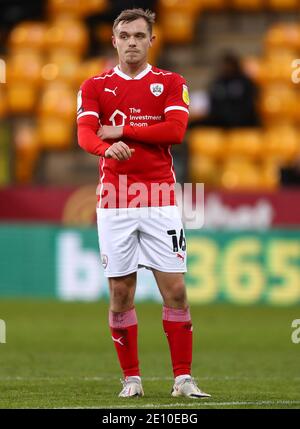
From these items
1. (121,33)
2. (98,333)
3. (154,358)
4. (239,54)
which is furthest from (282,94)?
(121,33)

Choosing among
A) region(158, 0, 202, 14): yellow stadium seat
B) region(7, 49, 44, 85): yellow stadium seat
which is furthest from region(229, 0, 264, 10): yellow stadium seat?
region(7, 49, 44, 85): yellow stadium seat

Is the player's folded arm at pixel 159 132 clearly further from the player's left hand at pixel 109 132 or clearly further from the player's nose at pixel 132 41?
the player's nose at pixel 132 41

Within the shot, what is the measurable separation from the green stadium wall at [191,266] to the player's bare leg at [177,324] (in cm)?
738

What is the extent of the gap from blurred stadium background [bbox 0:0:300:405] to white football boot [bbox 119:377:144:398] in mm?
5410

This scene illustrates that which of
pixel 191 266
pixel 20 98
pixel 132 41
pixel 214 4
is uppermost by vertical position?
pixel 214 4

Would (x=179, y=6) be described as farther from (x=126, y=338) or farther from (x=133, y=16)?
(x=126, y=338)

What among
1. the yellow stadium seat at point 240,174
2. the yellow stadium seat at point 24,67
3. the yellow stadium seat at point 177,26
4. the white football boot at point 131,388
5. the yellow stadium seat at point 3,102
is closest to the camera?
the white football boot at point 131,388

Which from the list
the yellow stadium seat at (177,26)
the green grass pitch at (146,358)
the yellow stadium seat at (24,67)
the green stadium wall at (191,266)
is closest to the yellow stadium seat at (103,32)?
the yellow stadium seat at (177,26)

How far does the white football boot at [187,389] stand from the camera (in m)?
6.67

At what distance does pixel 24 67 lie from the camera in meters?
18.7

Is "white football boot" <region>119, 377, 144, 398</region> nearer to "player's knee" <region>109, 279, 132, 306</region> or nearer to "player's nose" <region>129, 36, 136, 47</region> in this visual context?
"player's knee" <region>109, 279, 132, 306</region>

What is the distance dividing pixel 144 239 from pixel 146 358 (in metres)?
2.89

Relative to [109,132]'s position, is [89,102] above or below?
above

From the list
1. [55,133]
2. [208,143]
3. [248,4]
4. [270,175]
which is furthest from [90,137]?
[248,4]
